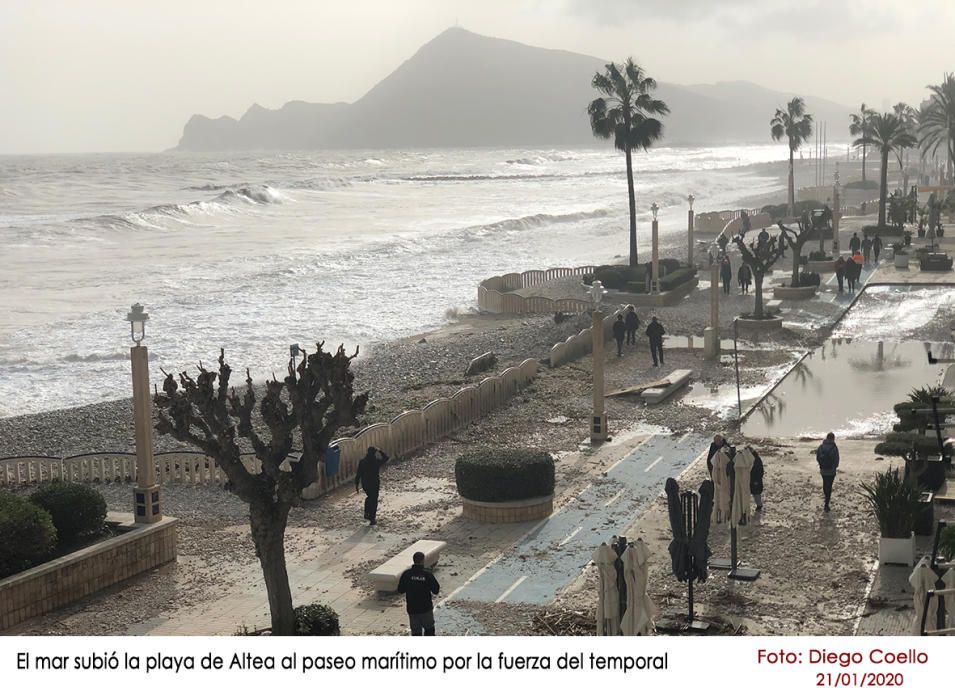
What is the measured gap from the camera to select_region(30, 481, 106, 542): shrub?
566 inches

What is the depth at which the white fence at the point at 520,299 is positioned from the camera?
1500 inches

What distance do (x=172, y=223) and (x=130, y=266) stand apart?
2548cm

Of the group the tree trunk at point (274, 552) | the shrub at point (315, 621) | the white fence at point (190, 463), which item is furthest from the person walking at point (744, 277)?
the tree trunk at point (274, 552)

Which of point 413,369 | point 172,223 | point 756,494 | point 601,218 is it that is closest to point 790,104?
point 601,218

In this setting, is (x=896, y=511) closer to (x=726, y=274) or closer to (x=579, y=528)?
(x=579, y=528)

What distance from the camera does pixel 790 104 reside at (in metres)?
79.1

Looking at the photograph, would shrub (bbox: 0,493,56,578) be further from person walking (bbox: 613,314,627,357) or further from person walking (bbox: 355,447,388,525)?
person walking (bbox: 613,314,627,357)

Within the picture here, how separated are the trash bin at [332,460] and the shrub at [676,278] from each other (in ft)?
70.9

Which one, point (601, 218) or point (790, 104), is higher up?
point (790, 104)

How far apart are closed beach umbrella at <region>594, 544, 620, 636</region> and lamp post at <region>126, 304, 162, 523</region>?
6.04m

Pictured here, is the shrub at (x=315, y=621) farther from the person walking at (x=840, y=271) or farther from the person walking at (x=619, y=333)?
the person walking at (x=840, y=271)

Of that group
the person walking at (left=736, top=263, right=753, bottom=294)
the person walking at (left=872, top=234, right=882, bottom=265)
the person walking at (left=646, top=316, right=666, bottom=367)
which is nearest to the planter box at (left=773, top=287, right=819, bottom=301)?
the person walking at (left=736, top=263, right=753, bottom=294)

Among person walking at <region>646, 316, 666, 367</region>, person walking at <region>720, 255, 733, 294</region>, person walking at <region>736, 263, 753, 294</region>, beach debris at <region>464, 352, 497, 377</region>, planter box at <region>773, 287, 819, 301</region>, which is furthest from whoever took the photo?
person walking at <region>720, 255, 733, 294</region>
